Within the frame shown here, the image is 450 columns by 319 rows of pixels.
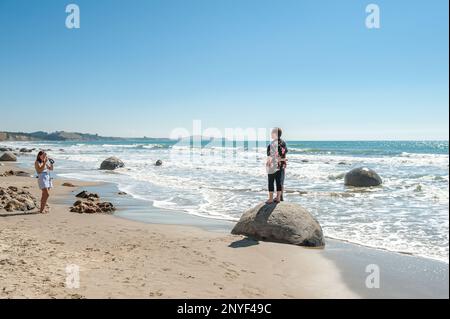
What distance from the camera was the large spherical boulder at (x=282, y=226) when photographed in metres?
8.24

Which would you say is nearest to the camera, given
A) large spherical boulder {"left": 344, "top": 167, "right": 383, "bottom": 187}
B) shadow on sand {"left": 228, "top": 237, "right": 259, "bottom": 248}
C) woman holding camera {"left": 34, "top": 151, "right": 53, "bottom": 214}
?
shadow on sand {"left": 228, "top": 237, "right": 259, "bottom": 248}

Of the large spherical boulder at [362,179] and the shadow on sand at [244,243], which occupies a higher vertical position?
the large spherical boulder at [362,179]

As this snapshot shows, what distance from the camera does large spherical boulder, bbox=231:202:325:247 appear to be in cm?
824

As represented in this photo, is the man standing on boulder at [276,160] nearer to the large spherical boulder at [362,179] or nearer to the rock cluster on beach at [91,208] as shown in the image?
the rock cluster on beach at [91,208]

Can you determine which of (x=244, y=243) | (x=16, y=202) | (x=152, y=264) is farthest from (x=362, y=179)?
(x=152, y=264)

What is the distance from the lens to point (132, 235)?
8.53 metres

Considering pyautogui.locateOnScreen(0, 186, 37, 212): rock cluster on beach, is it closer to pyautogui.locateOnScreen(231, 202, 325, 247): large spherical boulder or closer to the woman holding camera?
the woman holding camera
